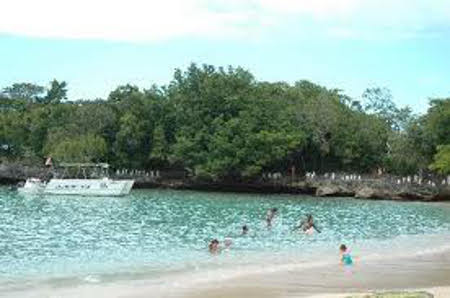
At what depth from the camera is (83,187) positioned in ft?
302

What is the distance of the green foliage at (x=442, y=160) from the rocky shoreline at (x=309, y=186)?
11.8 ft

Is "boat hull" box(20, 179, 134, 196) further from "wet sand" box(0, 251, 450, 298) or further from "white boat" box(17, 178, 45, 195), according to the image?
"wet sand" box(0, 251, 450, 298)

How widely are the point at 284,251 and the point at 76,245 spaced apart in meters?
10.5

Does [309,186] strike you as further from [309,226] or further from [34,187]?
[309,226]

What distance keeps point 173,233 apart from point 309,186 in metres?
53.1

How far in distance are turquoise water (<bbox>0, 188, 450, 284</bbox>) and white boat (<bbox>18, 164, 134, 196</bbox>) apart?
8943 mm

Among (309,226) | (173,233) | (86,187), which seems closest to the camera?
(309,226)

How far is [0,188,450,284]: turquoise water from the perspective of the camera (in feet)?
107

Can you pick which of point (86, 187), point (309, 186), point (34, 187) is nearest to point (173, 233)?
point (86, 187)

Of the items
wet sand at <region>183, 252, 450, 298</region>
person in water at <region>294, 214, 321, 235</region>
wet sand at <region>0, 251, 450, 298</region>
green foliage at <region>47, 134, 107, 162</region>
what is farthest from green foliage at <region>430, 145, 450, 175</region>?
wet sand at <region>0, 251, 450, 298</region>

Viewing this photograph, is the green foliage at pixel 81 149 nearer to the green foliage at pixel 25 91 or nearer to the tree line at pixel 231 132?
the tree line at pixel 231 132

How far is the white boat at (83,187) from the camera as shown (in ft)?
294

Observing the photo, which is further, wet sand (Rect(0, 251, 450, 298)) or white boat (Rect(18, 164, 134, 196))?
white boat (Rect(18, 164, 134, 196))

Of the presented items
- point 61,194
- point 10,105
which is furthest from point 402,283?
point 10,105
